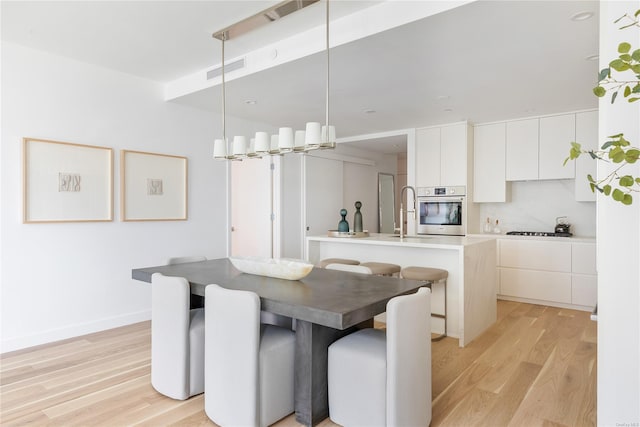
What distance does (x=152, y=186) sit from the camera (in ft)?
13.6

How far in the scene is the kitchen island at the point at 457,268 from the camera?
132 inches

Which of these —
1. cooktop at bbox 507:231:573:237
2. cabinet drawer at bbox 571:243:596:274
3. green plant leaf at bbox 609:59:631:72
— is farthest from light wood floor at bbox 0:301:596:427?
green plant leaf at bbox 609:59:631:72

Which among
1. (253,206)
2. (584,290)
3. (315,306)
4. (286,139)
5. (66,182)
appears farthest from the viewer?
(253,206)

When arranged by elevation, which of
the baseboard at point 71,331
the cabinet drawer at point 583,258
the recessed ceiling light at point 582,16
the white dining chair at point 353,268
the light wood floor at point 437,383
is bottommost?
the light wood floor at point 437,383

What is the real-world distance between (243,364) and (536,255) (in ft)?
13.5

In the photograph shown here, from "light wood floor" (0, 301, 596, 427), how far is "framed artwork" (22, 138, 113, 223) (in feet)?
3.82

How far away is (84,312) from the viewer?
3686 mm

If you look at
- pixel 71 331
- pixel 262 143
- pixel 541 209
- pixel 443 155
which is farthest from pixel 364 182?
pixel 71 331

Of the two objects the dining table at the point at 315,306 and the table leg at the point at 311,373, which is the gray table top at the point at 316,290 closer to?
the dining table at the point at 315,306

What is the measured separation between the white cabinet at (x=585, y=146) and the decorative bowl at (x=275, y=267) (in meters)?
3.95

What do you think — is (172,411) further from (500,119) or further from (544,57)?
(500,119)

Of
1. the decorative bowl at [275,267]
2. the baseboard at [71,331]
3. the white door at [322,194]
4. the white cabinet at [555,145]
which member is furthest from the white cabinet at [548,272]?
the baseboard at [71,331]

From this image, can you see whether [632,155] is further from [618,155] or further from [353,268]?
[353,268]

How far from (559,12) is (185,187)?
376 cm
